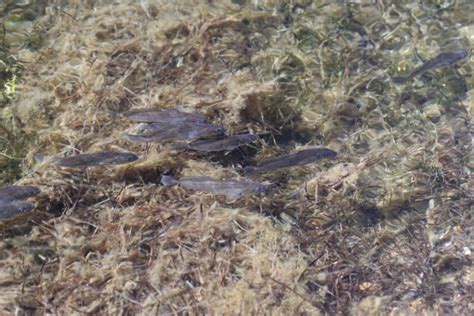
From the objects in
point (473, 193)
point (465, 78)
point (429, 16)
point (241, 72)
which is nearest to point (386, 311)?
point (473, 193)

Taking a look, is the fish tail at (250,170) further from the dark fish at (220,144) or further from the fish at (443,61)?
the fish at (443,61)

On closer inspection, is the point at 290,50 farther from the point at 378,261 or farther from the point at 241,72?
the point at 378,261

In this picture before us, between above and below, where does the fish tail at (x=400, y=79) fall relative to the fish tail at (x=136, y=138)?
below

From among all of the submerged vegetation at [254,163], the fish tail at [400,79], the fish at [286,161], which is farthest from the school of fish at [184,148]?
the fish tail at [400,79]

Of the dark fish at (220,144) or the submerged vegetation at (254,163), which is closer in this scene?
the submerged vegetation at (254,163)

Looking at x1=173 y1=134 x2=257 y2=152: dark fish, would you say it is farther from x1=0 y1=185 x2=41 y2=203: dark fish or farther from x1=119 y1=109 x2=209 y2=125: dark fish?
x1=0 y1=185 x2=41 y2=203: dark fish

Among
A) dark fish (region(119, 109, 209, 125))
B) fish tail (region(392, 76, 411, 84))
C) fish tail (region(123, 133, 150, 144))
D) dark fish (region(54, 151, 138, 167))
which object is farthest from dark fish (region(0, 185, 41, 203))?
fish tail (region(392, 76, 411, 84))
